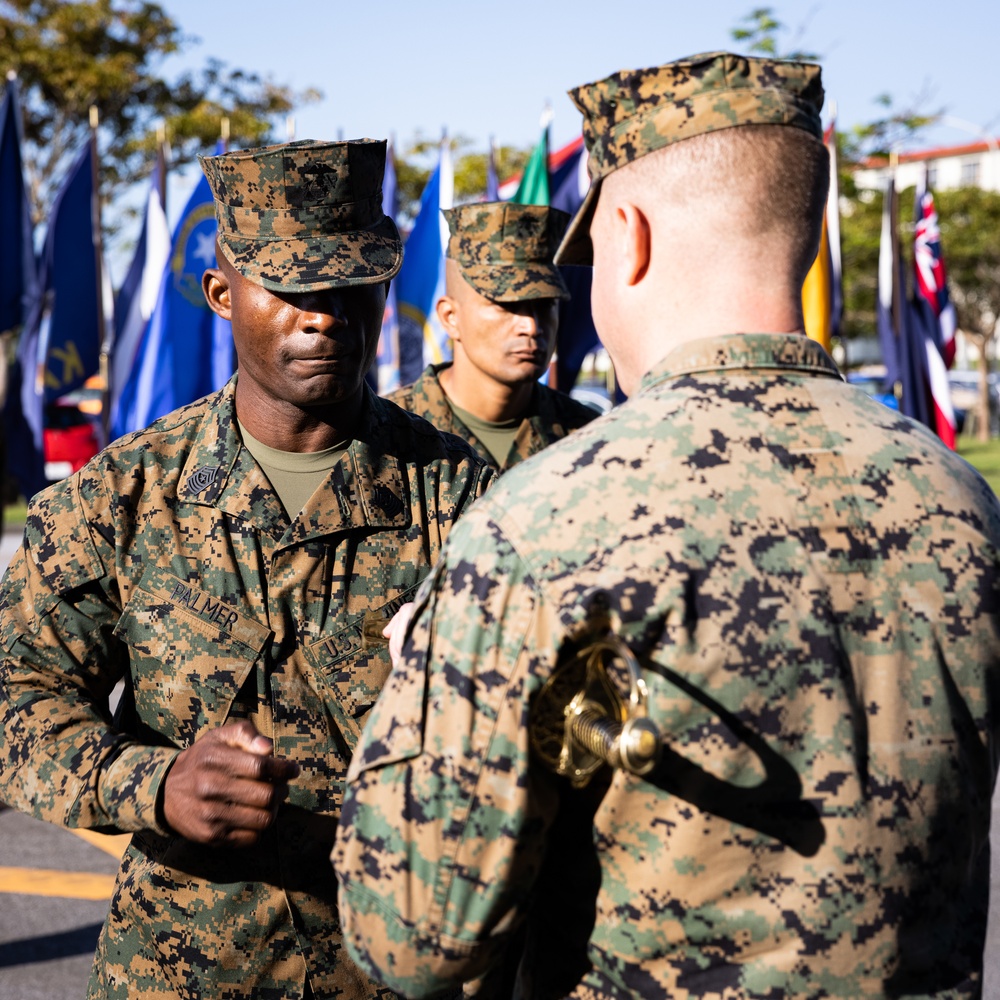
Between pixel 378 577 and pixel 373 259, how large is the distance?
609 millimetres

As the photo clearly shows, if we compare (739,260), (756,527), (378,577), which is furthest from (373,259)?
(756,527)

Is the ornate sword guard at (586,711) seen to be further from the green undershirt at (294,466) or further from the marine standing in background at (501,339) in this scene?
the marine standing in background at (501,339)

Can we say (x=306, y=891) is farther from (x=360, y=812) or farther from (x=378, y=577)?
(x=360, y=812)

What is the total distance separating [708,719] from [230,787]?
2.84 ft

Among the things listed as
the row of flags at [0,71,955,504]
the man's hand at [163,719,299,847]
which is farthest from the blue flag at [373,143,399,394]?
the man's hand at [163,719,299,847]

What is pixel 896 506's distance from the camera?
1440 millimetres

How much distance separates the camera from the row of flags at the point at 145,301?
930 cm

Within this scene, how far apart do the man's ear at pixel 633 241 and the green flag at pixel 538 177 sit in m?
7.81

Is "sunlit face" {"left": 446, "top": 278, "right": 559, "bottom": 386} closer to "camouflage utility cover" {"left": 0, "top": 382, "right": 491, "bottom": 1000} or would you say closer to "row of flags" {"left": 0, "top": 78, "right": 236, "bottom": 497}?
"camouflage utility cover" {"left": 0, "top": 382, "right": 491, "bottom": 1000}

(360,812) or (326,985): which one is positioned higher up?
(360,812)

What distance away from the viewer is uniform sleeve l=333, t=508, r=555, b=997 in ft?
4.50

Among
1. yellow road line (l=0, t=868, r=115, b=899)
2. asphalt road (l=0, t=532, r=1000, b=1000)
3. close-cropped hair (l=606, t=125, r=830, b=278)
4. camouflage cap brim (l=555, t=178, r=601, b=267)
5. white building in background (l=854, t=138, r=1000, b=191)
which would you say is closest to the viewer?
close-cropped hair (l=606, t=125, r=830, b=278)

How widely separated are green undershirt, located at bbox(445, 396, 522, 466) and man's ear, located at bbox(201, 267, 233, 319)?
2.43 m

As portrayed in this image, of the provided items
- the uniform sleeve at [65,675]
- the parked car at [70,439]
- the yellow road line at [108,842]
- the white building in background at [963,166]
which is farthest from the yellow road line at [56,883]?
the white building in background at [963,166]
